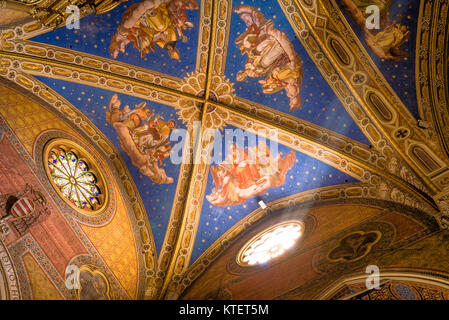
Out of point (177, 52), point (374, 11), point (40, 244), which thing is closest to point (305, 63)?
point (374, 11)

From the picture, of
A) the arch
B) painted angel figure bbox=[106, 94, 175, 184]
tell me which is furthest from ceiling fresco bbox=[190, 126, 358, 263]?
the arch

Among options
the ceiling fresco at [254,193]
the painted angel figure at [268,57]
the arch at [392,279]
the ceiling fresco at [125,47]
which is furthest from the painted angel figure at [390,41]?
the arch at [392,279]

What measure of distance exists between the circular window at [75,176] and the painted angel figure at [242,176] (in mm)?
3008

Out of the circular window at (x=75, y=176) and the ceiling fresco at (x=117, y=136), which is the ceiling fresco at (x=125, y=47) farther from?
the circular window at (x=75, y=176)

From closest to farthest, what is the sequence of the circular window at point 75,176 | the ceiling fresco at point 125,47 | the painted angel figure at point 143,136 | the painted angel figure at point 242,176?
the ceiling fresco at point 125,47 → the circular window at point 75,176 → the painted angel figure at point 143,136 → the painted angel figure at point 242,176

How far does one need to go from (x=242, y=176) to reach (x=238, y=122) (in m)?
1.52

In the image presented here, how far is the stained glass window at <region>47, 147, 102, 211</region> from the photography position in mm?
9797

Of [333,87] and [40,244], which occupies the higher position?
[333,87]

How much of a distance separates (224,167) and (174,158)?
4.66 ft

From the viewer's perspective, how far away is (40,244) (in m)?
8.98

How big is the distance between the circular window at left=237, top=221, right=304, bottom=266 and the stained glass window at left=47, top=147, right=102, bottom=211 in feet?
14.0

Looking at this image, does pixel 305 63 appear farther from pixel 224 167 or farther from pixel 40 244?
pixel 40 244

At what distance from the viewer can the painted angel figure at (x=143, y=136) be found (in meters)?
10.4

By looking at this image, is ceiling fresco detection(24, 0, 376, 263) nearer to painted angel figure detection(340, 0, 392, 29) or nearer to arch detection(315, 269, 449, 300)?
painted angel figure detection(340, 0, 392, 29)
